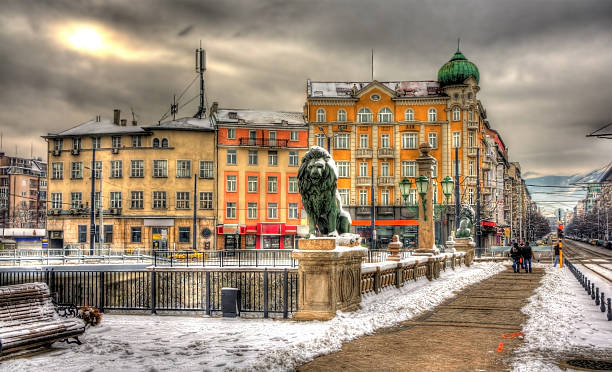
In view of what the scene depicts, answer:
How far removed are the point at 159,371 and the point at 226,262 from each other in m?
33.5

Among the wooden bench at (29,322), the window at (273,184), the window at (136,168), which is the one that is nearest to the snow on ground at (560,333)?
the wooden bench at (29,322)

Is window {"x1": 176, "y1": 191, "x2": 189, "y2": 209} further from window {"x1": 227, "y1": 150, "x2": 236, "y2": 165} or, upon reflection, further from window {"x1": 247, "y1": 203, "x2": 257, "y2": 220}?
window {"x1": 247, "y1": 203, "x2": 257, "y2": 220}

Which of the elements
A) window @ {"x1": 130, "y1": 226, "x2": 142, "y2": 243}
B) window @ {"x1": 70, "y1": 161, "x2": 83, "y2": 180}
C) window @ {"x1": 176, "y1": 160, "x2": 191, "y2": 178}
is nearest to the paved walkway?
window @ {"x1": 176, "y1": 160, "x2": 191, "y2": 178}

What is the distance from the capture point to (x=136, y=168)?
202 feet

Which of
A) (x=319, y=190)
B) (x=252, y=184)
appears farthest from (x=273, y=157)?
(x=319, y=190)

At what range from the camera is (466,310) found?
1525cm

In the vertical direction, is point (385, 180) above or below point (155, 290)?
above

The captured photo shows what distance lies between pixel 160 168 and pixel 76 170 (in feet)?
29.1

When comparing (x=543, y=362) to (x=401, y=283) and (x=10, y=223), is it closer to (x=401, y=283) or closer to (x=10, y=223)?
(x=401, y=283)

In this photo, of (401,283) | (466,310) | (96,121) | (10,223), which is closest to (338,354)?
(466,310)

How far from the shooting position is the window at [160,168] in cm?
6119

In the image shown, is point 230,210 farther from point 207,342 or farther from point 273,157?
point 207,342

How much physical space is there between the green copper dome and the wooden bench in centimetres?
6000

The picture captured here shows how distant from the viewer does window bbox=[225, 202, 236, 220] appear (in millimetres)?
61656
